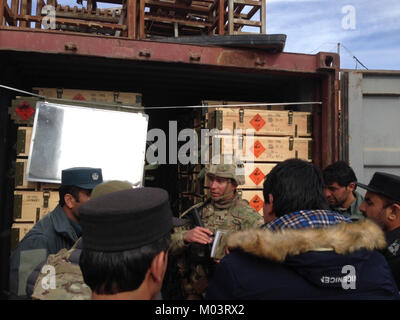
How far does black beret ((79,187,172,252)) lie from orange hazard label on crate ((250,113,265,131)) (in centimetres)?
357

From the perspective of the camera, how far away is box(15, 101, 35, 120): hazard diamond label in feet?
14.5

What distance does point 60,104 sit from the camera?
4.43 meters

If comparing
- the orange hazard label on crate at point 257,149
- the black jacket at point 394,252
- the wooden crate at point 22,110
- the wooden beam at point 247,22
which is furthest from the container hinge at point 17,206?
the wooden beam at point 247,22

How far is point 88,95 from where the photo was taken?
468 cm

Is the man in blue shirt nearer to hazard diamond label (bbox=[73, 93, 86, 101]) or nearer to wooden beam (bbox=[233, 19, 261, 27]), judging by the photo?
hazard diamond label (bbox=[73, 93, 86, 101])

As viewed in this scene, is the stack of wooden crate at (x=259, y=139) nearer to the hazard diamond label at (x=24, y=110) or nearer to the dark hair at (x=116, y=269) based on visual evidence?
the hazard diamond label at (x=24, y=110)

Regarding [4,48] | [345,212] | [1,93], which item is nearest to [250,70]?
[345,212]

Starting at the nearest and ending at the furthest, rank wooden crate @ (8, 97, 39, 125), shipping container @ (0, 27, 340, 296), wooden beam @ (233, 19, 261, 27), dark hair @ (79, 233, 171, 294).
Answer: dark hair @ (79, 233, 171, 294)
shipping container @ (0, 27, 340, 296)
wooden crate @ (8, 97, 39, 125)
wooden beam @ (233, 19, 261, 27)

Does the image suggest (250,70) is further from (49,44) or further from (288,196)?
(288,196)

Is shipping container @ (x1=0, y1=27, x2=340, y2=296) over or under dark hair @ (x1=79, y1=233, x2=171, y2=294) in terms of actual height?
over

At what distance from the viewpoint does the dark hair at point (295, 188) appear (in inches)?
67.5

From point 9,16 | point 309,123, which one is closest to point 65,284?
point 309,123

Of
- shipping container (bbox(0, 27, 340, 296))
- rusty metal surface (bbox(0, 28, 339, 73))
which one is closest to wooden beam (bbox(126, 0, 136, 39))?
shipping container (bbox(0, 27, 340, 296))

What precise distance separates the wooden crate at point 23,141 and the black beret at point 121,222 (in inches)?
137
